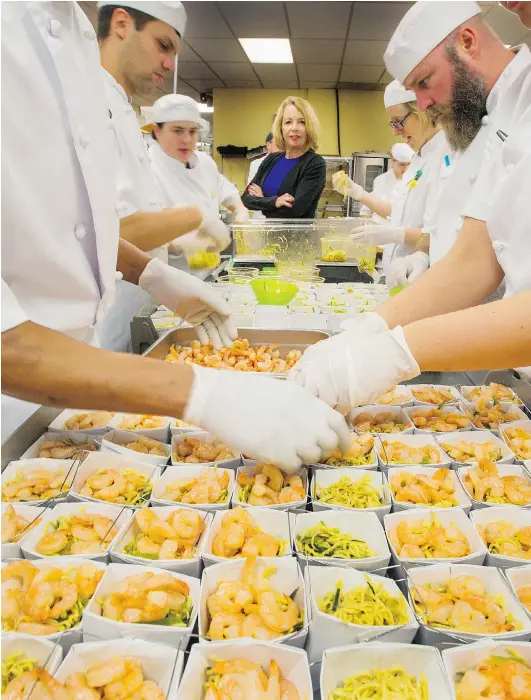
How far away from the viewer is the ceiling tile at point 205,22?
5977mm

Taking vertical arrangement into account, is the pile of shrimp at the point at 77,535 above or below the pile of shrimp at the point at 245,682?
above

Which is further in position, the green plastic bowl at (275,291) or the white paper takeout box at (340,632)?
the green plastic bowl at (275,291)

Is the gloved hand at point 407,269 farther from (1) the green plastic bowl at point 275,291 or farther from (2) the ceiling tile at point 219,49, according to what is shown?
(2) the ceiling tile at point 219,49

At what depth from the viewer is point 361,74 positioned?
10.1 meters

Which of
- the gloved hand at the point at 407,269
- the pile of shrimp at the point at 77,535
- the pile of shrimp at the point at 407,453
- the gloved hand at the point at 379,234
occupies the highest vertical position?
the gloved hand at the point at 379,234

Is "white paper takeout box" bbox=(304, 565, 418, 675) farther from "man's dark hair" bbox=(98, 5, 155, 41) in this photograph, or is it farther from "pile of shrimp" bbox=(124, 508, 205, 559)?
"man's dark hair" bbox=(98, 5, 155, 41)

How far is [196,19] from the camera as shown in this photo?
6.39 m

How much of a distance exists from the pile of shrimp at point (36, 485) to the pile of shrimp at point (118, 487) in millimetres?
56

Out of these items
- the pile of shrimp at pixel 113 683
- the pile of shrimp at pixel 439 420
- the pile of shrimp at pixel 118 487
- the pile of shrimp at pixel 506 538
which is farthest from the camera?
the pile of shrimp at pixel 439 420

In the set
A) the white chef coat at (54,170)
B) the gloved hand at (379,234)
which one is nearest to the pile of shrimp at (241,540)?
the white chef coat at (54,170)

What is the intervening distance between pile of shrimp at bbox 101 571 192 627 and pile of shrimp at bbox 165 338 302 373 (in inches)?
48.1

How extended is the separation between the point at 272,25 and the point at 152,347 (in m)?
6.44

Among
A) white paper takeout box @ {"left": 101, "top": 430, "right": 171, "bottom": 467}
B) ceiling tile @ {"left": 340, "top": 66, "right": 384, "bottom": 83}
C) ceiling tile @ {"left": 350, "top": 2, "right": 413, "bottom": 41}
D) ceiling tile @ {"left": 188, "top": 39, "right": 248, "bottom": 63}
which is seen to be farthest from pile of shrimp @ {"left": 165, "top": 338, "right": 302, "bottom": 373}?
ceiling tile @ {"left": 340, "top": 66, "right": 384, "bottom": 83}

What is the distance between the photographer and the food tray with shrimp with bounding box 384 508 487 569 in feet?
3.76
